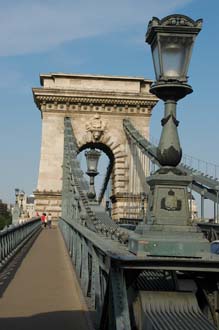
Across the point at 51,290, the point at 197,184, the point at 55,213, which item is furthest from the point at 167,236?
the point at 55,213

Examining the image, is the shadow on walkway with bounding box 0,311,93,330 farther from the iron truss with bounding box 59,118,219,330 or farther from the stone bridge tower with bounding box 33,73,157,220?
the stone bridge tower with bounding box 33,73,157,220

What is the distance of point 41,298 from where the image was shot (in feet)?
29.5

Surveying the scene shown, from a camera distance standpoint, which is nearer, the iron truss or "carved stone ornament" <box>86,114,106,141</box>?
A: the iron truss

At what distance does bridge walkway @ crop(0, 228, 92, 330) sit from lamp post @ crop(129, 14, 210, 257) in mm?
2120

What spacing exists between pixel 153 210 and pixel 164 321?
0.86 m

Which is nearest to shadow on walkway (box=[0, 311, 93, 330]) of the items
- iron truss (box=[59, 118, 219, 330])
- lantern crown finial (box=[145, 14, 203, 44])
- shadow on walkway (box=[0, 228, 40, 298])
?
iron truss (box=[59, 118, 219, 330])

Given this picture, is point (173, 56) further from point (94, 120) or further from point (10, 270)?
point (94, 120)

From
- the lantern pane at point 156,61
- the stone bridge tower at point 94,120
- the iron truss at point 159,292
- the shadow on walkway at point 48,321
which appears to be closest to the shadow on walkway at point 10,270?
the shadow on walkway at point 48,321

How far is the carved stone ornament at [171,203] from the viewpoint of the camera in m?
5.05

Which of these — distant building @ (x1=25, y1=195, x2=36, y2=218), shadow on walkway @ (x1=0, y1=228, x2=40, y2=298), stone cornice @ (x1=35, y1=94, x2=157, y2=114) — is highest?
stone cornice @ (x1=35, y1=94, x2=157, y2=114)

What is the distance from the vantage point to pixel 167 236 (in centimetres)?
490

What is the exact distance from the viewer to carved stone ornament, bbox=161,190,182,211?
505 centimetres

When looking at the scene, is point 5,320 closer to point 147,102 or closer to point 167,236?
point 167,236

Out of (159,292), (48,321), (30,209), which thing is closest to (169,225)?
(159,292)
